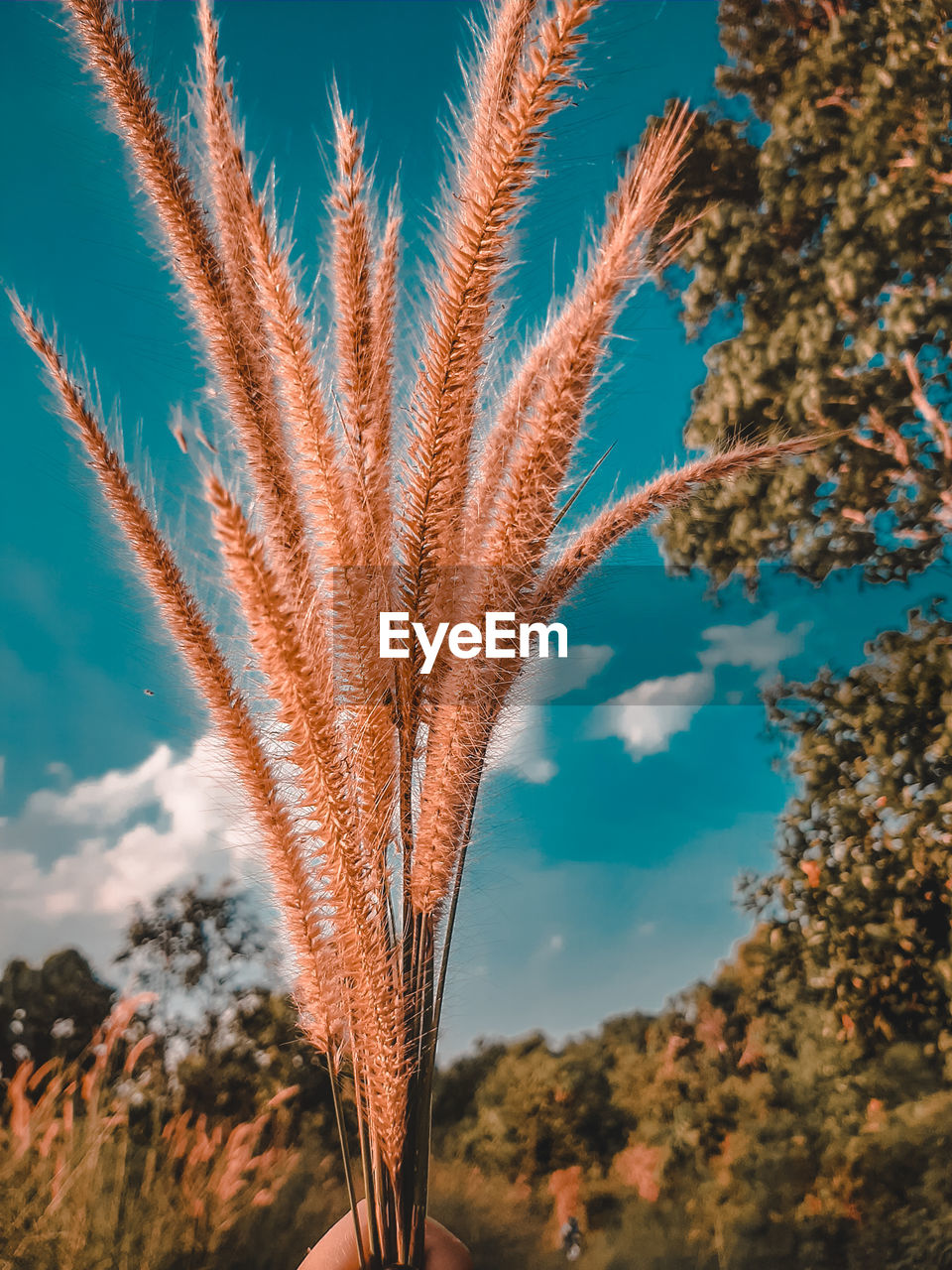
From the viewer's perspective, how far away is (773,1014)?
1197 millimetres

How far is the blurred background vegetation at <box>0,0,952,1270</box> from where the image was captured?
105 centimetres

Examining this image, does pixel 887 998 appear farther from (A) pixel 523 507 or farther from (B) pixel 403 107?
(B) pixel 403 107

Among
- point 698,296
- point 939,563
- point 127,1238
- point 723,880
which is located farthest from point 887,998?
point 698,296

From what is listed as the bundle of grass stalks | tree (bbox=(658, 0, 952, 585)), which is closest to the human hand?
the bundle of grass stalks

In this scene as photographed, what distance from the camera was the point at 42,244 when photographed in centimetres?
121

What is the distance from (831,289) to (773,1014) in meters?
1.15

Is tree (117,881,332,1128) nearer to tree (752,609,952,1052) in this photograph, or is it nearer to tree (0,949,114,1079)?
tree (0,949,114,1079)

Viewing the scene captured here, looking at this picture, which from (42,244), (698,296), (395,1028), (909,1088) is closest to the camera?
(395,1028)

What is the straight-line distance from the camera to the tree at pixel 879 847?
1.08 metres

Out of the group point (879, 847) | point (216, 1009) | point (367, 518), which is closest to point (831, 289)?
point (879, 847)

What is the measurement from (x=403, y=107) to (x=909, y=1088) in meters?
1.69

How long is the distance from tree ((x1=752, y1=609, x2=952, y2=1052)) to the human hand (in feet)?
2.48

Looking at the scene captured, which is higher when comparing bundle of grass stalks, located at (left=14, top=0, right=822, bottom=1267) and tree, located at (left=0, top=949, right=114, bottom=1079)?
bundle of grass stalks, located at (left=14, top=0, right=822, bottom=1267)

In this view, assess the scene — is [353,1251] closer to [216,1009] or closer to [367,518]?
[367,518]
